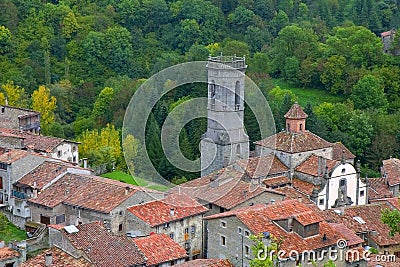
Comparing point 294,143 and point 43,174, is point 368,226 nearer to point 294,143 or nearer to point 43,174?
point 294,143

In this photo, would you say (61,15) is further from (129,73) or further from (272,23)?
(272,23)

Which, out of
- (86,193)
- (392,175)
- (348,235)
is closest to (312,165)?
→ (392,175)

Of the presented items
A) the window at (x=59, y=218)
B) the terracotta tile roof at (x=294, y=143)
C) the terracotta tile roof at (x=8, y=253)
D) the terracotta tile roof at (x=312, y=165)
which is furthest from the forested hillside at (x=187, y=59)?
the terracotta tile roof at (x=8, y=253)

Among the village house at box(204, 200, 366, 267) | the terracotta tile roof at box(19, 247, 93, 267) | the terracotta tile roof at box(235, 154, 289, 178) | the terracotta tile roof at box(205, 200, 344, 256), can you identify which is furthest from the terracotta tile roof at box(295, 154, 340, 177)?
the terracotta tile roof at box(19, 247, 93, 267)

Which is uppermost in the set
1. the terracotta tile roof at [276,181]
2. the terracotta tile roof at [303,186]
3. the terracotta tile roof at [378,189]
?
the terracotta tile roof at [276,181]

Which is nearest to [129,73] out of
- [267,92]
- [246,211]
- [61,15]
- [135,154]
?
[61,15]

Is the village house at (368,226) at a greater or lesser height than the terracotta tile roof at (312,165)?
lesser

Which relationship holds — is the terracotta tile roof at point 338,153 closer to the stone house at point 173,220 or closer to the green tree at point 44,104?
the stone house at point 173,220
